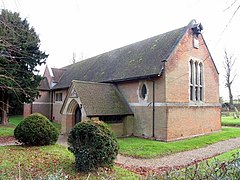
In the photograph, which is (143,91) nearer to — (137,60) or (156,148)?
(137,60)

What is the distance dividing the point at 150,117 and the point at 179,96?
9.75 feet

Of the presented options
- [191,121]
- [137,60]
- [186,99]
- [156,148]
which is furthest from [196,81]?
[156,148]

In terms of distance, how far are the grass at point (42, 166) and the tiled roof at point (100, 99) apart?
585cm

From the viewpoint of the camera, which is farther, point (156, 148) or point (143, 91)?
point (143, 91)

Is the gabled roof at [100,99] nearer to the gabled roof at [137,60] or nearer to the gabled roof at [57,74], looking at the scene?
the gabled roof at [137,60]

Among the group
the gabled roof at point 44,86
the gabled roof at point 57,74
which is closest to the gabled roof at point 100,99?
the gabled roof at point 57,74

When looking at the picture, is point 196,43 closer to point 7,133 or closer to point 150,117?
point 150,117

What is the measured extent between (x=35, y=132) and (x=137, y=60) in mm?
11229

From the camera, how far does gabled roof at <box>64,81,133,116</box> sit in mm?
17373

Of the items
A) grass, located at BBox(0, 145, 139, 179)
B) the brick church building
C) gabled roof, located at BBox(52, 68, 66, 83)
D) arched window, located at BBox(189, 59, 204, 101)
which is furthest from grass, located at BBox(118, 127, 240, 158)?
gabled roof, located at BBox(52, 68, 66, 83)

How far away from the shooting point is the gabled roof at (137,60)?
59.9 ft

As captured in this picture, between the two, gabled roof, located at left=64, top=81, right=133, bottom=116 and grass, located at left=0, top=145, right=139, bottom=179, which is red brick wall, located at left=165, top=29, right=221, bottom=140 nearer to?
gabled roof, located at left=64, top=81, right=133, bottom=116

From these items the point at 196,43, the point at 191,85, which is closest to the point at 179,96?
the point at 191,85

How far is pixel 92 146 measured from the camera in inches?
350
